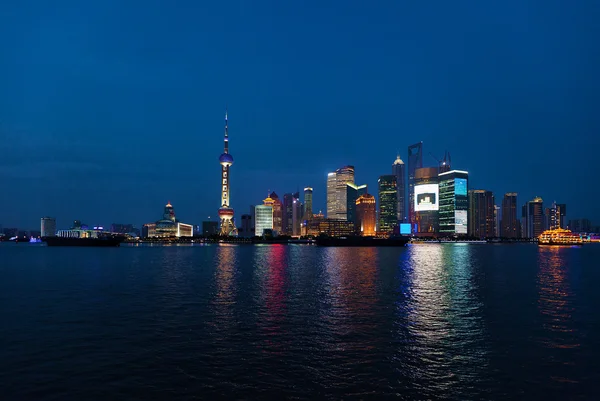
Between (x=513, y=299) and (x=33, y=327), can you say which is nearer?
(x=33, y=327)

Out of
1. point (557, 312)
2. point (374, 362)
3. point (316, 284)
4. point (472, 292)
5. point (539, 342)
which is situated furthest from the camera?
point (316, 284)

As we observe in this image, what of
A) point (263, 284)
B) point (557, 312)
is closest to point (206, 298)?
point (263, 284)

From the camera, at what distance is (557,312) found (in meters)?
36.3

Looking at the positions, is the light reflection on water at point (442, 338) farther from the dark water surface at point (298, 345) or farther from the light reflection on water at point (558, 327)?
the light reflection on water at point (558, 327)

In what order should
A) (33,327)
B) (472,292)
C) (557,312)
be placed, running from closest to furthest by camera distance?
(33,327), (557,312), (472,292)

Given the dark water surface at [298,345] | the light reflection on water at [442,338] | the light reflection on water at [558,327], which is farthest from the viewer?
the light reflection on water at [558,327]

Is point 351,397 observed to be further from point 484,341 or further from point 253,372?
point 484,341

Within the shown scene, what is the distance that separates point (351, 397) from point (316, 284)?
37983mm

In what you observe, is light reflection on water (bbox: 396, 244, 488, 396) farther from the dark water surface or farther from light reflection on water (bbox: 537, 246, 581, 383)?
light reflection on water (bbox: 537, 246, 581, 383)

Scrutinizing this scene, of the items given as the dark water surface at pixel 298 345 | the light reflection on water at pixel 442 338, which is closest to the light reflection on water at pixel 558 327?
the dark water surface at pixel 298 345

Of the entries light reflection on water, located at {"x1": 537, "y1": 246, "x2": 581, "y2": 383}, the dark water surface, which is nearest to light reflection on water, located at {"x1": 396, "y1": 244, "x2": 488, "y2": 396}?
the dark water surface

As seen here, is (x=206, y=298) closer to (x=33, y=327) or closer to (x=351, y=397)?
(x=33, y=327)

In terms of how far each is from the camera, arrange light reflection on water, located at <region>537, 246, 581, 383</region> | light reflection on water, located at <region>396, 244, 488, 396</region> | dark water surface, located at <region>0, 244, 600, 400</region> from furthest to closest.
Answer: light reflection on water, located at <region>537, 246, 581, 383</region> < light reflection on water, located at <region>396, 244, 488, 396</region> < dark water surface, located at <region>0, 244, 600, 400</region>

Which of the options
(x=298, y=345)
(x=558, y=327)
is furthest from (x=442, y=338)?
(x=558, y=327)
